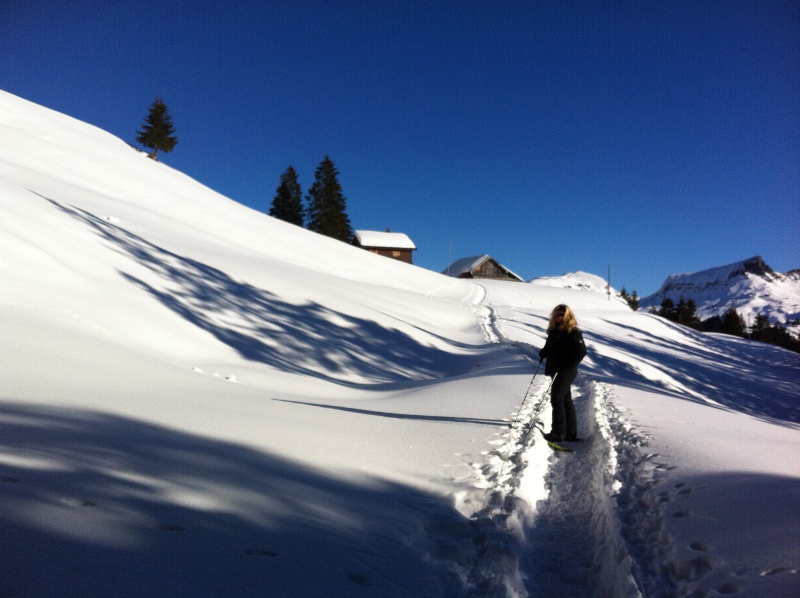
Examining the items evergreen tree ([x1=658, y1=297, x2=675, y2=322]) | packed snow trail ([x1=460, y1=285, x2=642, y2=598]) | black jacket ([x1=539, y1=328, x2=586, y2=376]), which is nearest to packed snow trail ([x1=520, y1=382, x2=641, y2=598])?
packed snow trail ([x1=460, y1=285, x2=642, y2=598])

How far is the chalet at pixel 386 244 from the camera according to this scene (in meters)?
62.1

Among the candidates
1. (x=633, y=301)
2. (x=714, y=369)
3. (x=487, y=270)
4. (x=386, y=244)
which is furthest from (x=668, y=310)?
(x=714, y=369)

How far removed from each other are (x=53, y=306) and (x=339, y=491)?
20.1 ft

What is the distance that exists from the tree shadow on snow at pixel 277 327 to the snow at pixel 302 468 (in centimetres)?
11

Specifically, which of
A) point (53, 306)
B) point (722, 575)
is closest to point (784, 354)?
point (722, 575)

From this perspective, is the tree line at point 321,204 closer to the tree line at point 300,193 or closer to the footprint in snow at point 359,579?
the tree line at point 300,193

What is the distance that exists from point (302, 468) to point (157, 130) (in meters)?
56.0

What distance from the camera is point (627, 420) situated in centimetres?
654

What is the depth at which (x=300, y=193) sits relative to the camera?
5422 centimetres

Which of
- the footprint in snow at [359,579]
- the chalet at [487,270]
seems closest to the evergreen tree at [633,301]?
the chalet at [487,270]

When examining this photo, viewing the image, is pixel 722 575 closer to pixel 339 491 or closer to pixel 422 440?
pixel 339 491

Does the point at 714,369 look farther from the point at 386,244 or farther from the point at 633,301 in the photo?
the point at 633,301

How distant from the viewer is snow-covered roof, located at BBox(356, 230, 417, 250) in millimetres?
62188

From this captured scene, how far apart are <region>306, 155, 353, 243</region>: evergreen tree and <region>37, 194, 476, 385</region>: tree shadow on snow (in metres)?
38.1
